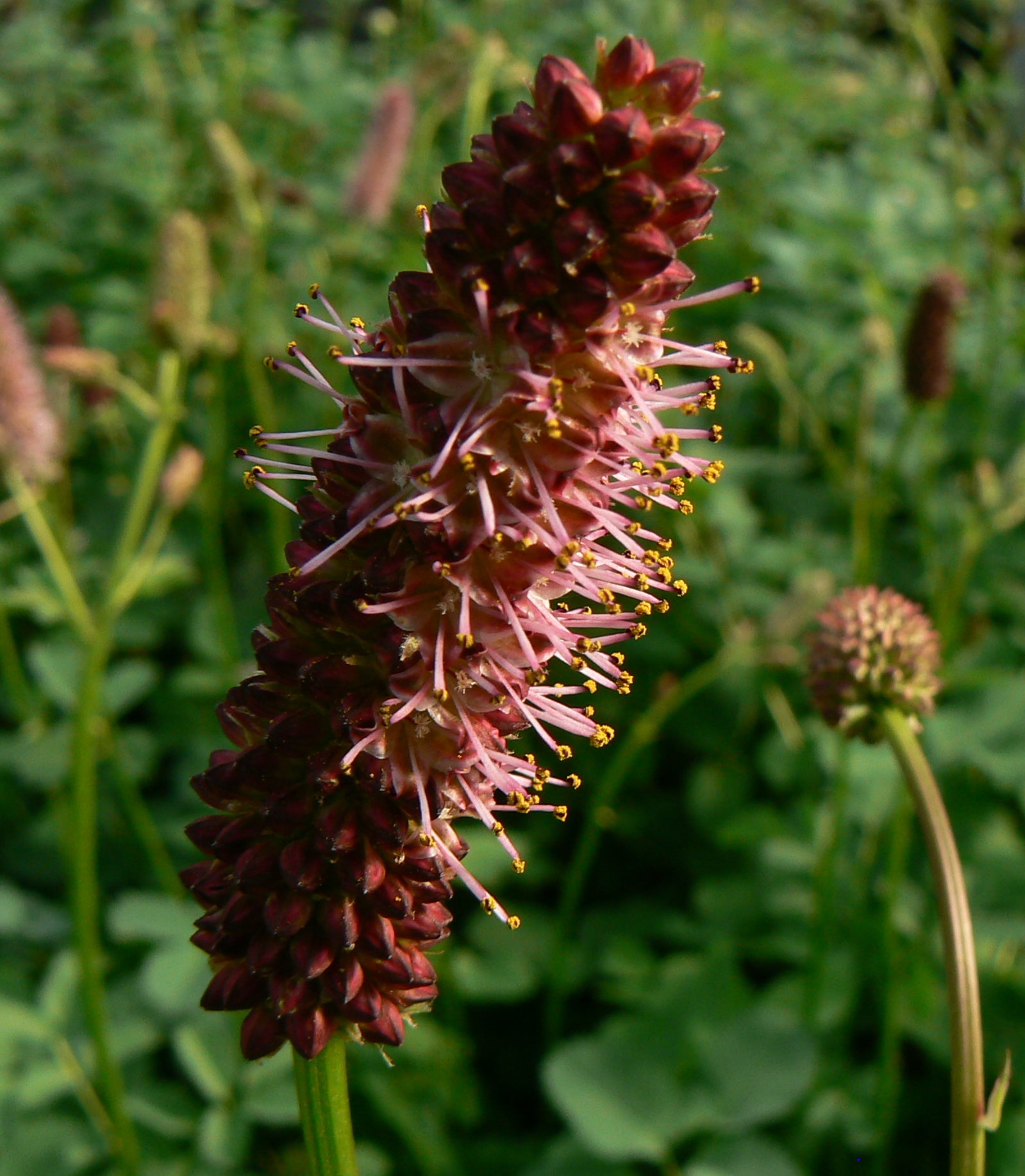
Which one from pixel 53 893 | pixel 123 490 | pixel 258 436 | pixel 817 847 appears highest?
pixel 258 436

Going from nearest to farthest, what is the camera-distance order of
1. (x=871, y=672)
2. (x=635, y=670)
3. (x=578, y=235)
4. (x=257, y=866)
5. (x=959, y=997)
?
1. (x=578, y=235)
2. (x=257, y=866)
3. (x=959, y=997)
4. (x=871, y=672)
5. (x=635, y=670)

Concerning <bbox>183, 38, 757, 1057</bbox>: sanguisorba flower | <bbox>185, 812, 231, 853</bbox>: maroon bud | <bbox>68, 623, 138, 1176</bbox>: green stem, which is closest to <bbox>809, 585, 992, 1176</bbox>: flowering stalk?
<bbox>183, 38, 757, 1057</bbox>: sanguisorba flower

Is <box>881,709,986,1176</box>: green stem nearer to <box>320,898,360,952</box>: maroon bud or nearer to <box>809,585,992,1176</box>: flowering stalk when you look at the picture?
<box>809,585,992,1176</box>: flowering stalk

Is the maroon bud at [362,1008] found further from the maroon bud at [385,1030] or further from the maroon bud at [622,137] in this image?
the maroon bud at [622,137]

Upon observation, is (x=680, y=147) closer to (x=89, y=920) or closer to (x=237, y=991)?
(x=237, y=991)

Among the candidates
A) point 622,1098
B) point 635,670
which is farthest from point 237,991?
point 635,670

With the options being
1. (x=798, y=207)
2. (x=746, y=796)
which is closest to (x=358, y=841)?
(x=746, y=796)

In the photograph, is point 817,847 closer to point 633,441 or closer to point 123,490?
point 633,441

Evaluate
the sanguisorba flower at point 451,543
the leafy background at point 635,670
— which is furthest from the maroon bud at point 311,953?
the leafy background at point 635,670
